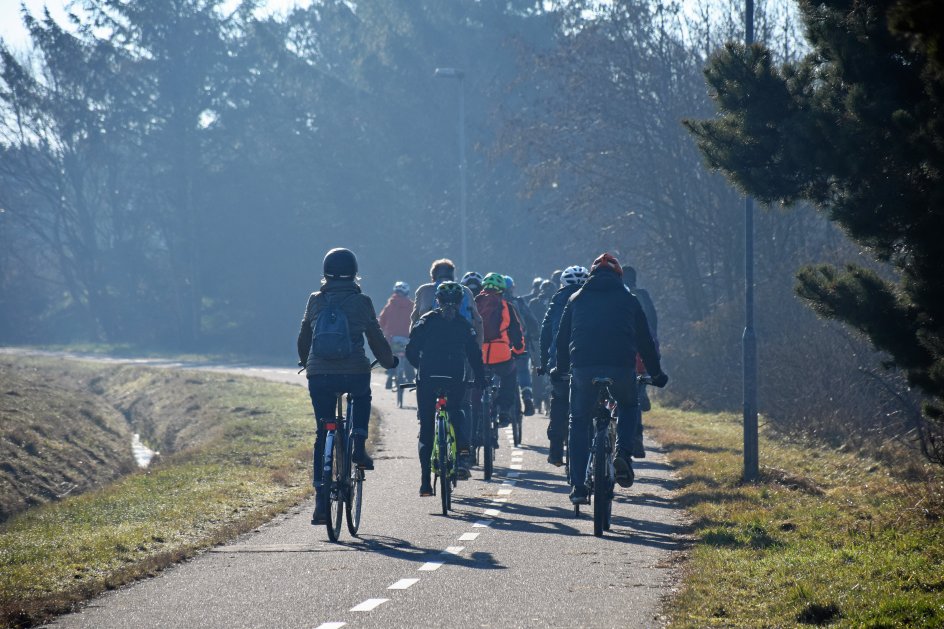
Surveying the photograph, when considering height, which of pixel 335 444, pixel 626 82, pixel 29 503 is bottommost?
pixel 29 503

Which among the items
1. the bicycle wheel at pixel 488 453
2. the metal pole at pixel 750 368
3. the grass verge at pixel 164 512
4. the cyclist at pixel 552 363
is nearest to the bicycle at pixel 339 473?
the grass verge at pixel 164 512

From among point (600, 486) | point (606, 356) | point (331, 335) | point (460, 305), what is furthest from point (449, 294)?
point (600, 486)

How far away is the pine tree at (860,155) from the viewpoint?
33.7ft

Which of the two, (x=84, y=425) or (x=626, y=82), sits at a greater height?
(x=626, y=82)

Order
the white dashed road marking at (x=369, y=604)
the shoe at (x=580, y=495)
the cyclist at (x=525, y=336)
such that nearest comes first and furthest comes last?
the white dashed road marking at (x=369, y=604) → the shoe at (x=580, y=495) → the cyclist at (x=525, y=336)

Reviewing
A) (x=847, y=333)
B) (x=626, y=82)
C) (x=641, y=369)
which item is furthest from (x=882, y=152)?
(x=626, y=82)

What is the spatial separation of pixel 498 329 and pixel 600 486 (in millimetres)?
5882

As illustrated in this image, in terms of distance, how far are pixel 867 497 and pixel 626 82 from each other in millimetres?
22229

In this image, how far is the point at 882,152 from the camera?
10633mm

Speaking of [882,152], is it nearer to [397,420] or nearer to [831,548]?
[831,548]

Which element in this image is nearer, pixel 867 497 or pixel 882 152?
pixel 882 152

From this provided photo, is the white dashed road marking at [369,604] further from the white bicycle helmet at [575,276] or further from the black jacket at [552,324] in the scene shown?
the white bicycle helmet at [575,276]

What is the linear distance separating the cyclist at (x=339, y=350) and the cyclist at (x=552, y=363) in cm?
319

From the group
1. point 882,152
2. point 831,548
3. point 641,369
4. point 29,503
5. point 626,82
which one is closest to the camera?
point 831,548
